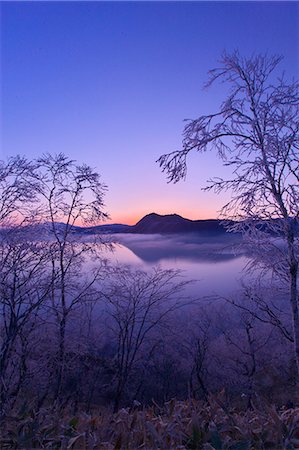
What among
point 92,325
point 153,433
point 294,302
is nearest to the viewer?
point 153,433

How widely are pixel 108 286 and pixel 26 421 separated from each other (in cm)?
979

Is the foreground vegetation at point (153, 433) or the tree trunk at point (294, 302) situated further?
the tree trunk at point (294, 302)

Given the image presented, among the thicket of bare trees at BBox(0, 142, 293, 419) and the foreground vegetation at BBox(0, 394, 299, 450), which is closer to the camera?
the foreground vegetation at BBox(0, 394, 299, 450)

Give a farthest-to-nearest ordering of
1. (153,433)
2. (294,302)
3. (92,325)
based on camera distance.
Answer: (92,325) < (294,302) < (153,433)

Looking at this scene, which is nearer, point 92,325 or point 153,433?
point 153,433

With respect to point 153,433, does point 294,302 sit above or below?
above

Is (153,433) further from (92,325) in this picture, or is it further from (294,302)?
(92,325)

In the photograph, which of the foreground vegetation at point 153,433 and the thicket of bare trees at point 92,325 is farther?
the thicket of bare trees at point 92,325

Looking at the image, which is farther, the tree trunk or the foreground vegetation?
the tree trunk

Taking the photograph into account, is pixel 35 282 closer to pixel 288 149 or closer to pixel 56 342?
pixel 56 342

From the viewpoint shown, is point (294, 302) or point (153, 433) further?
point (294, 302)

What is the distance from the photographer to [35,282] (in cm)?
834

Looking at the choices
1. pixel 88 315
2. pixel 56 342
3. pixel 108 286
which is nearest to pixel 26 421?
pixel 56 342

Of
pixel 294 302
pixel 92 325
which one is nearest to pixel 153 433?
pixel 294 302
